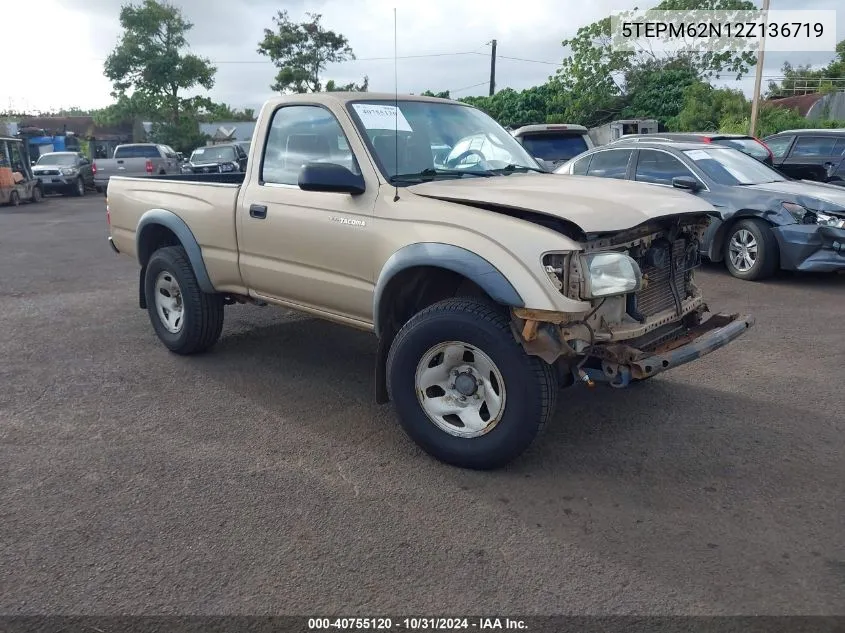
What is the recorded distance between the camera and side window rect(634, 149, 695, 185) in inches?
364

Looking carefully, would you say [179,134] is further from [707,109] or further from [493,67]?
[707,109]

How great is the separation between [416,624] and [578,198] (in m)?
2.27

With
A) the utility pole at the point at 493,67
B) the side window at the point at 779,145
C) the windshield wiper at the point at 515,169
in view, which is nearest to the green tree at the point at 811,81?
the utility pole at the point at 493,67

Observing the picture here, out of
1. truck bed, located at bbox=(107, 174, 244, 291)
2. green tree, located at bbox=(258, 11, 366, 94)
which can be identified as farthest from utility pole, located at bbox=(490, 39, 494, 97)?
truck bed, located at bbox=(107, 174, 244, 291)

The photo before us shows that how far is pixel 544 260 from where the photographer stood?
3582 millimetres

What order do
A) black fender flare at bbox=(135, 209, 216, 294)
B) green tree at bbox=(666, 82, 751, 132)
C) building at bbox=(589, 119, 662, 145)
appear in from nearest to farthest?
black fender flare at bbox=(135, 209, 216, 294) < building at bbox=(589, 119, 662, 145) < green tree at bbox=(666, 82, 751, 132)

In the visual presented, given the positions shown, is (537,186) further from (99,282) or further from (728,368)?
(99,282)

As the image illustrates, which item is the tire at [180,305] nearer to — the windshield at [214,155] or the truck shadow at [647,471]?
the truck shadow at [647,471]

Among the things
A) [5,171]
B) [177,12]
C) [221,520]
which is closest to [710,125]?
[5,171]

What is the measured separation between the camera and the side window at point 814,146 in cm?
1277

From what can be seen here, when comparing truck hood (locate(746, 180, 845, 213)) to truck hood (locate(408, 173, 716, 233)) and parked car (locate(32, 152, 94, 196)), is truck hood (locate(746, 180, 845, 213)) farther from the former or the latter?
parked car (locate(32, 152, 94, 196))

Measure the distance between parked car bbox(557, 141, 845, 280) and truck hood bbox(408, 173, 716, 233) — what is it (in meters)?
3.84

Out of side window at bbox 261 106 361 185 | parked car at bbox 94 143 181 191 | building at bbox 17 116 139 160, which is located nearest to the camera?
side window at bbox 261 106 361 185

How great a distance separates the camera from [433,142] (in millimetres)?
4742
